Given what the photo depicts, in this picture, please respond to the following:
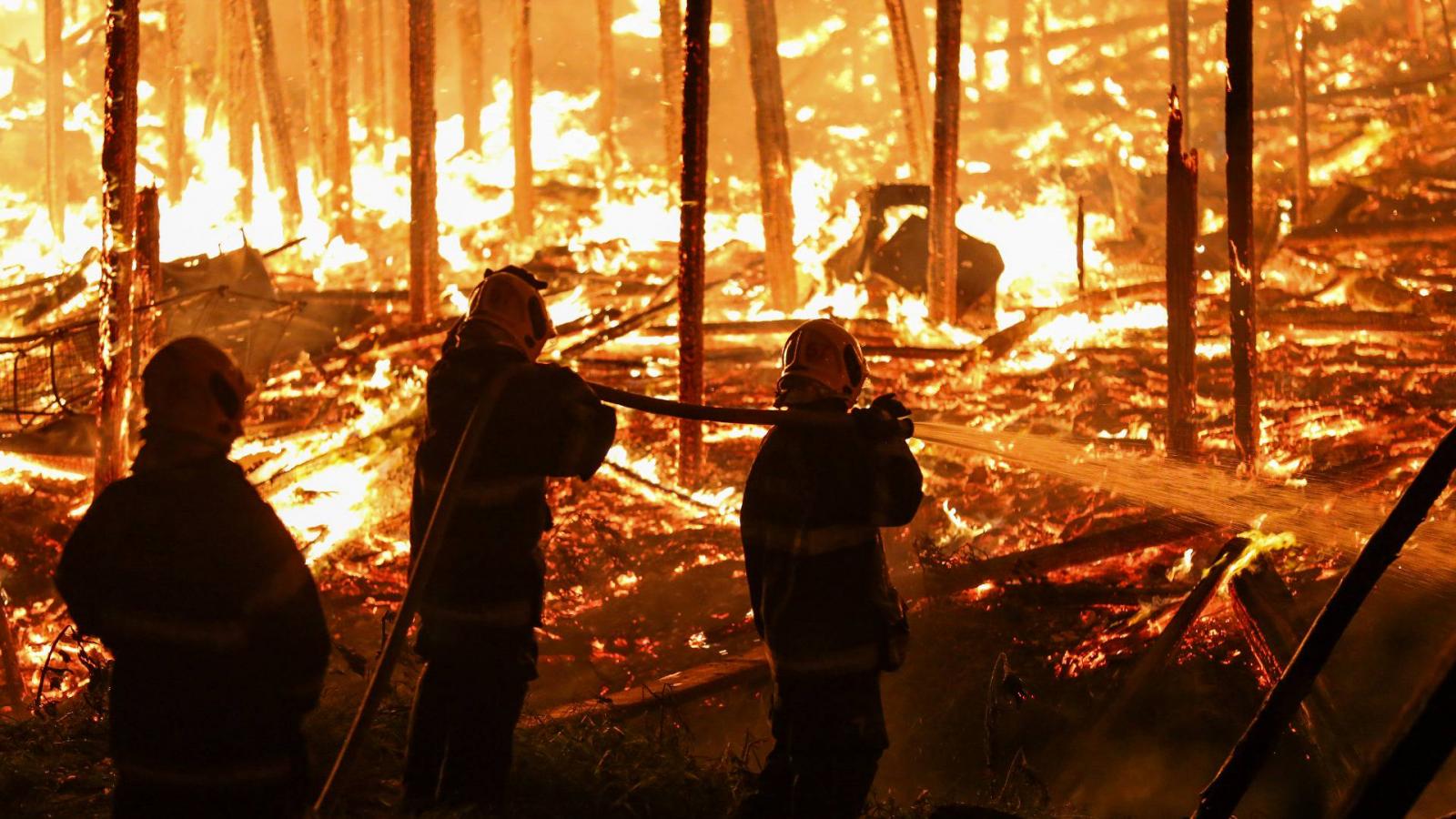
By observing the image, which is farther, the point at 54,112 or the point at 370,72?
the point at 370,72

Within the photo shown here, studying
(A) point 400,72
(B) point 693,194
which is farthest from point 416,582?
(A) point 400,72

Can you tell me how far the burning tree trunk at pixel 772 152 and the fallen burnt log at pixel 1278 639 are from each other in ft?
26.3

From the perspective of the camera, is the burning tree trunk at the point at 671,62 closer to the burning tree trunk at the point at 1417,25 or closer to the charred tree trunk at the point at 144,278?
the charred tree trunk at the point at 144,278

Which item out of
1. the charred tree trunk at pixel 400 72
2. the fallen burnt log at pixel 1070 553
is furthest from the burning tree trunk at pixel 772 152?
the charred tree trunk at pixel 400 72

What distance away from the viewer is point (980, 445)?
7660mm

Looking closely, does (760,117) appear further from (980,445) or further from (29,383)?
(29,383)

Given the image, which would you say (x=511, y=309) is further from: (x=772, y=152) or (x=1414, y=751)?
(x=772, y=152)

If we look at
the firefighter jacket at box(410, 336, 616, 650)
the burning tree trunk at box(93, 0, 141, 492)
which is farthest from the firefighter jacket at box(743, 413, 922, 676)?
the burning tree trunk at box(93, 0, 141, 492)

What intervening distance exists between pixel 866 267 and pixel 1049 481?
19.2ft

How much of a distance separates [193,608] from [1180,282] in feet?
21.2

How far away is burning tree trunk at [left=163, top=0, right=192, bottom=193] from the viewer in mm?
18500

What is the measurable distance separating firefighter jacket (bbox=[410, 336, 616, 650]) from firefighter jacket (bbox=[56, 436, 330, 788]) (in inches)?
36.1

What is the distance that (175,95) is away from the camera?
1969cm

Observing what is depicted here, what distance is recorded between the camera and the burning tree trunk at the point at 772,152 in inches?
494
